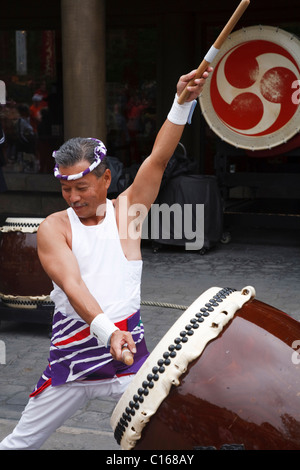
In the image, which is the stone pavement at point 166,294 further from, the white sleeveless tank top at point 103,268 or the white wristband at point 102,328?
the white wristband at point 102,328

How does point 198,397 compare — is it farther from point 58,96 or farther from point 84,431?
point 58,96

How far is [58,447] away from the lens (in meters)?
3.72

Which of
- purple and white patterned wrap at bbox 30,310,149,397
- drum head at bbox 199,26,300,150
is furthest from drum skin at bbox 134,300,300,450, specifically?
drum head at bbox 199,26,300,150

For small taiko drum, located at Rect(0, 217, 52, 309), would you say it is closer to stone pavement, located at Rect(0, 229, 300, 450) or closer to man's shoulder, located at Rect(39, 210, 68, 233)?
stone pavement, located at Rect(0, 229, 300, 450)

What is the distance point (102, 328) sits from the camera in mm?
2432

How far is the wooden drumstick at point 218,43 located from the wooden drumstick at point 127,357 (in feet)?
3.42

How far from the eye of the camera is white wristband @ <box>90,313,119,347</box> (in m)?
2.41

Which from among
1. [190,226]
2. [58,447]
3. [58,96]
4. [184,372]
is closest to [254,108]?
[190,226]

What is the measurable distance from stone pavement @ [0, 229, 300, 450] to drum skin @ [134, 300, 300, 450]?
61.0 inches

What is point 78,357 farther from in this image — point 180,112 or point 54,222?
point 180,112

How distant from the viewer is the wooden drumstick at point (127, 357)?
7.41ft

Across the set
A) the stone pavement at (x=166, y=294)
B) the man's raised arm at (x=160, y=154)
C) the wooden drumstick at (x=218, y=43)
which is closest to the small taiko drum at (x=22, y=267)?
the stone pavement at (x=166, y=294)

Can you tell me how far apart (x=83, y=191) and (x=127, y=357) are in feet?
2.45

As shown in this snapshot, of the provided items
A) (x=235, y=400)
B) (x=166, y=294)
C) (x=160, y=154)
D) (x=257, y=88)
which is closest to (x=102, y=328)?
(x=235, y=400)
